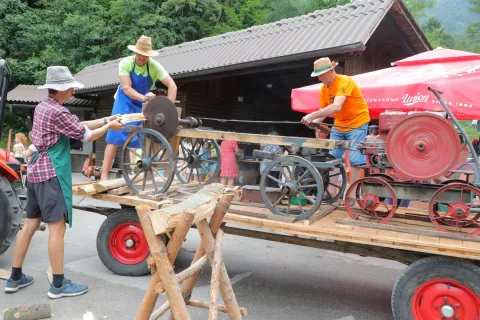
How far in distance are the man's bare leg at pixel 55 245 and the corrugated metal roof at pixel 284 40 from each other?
5855 mm

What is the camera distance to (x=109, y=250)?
4.34 metres

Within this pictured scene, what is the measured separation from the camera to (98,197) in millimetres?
4328

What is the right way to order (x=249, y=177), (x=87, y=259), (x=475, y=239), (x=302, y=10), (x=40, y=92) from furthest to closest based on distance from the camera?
(x=302, y=10)
(x=40, y=92)
(x=249, y=177)
(x=87, y=259)
(x=475, y=239)

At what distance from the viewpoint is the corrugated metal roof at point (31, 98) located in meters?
15.4

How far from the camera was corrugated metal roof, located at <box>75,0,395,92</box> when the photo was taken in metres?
8.05

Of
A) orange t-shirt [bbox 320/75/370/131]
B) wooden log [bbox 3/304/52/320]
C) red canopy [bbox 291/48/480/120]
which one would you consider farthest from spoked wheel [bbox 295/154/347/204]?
wooden log [bbox 3/304/52/320]

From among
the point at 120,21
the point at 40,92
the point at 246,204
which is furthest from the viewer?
the point at 120,21

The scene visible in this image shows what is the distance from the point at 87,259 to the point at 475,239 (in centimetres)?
412

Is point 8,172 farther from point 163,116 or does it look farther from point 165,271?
point 165,271

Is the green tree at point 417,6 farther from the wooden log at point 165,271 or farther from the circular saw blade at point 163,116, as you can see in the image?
the wooden log at point 165,271

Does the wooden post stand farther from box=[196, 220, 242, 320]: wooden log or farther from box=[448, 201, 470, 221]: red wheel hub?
box=[448, 201, 470, 221]: red wheel hub

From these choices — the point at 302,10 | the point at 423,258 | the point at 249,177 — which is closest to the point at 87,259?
the point at 423,258

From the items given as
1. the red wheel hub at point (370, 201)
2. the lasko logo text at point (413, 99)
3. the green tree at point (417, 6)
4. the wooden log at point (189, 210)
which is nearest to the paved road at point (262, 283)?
the red wheel hub at point (370, 201)

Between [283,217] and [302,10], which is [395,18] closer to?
[283,217]
